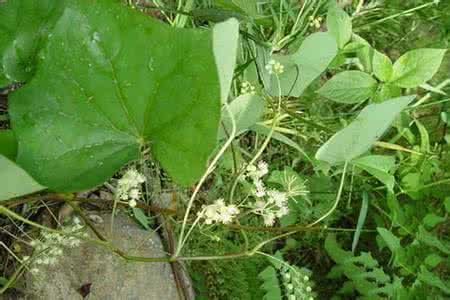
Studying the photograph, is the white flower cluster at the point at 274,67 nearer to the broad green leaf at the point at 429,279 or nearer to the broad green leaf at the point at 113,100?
the broad green leaf at the point at 113,100

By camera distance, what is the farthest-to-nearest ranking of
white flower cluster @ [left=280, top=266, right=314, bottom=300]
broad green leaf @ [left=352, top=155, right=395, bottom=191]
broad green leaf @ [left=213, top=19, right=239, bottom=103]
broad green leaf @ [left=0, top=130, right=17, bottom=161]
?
broad green leaf @ [left=352, top=155, right=395, bottom=191] → white flower cluster @ [left=280, top=266, right=314, bottom=300] → broad green leaf @ [left=0, top=130, right=17, bottom=161] → broad green leaf @ [left=213, top=19, right=239, bottom=103]

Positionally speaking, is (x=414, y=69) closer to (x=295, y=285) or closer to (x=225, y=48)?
(x=295, y=285)

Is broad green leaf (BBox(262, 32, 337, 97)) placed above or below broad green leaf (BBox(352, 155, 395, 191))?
above

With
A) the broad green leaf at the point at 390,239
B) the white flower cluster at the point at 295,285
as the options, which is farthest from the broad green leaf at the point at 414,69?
the white flower cluster at the point at 295,285

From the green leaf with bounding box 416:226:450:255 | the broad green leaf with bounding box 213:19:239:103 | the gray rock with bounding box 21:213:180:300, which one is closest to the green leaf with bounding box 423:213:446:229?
the green leaf with bounding box 416:226:450:255

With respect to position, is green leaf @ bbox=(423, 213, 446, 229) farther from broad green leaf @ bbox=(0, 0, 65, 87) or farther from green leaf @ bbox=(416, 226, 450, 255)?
broad green leaf @ bbox=(0, 0, 65, 87)

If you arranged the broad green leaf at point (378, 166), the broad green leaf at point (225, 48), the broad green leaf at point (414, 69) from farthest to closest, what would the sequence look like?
the broad green leaf at point (414, 69) → the broad green leaf at point (378, 166) → the broad green leaf at point (225, 48)

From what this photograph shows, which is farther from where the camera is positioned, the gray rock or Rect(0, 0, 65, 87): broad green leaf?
the gray rock
